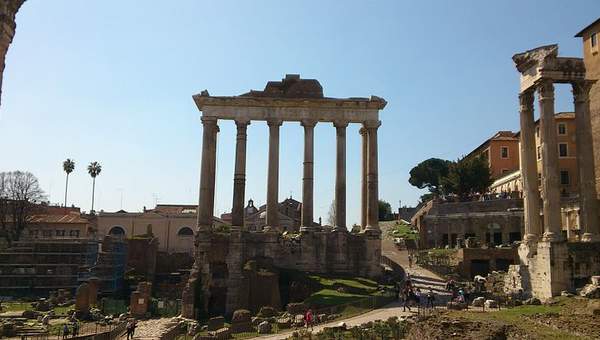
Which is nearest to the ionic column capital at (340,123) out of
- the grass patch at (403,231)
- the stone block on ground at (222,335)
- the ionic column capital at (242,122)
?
the ionic column capital at (242,122)

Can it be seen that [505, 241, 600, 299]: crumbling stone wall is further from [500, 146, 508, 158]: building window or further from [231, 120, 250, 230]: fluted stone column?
[500, 146, 508, 158]: building window

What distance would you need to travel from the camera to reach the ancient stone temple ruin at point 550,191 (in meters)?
22.5

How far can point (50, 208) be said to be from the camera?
73.9m

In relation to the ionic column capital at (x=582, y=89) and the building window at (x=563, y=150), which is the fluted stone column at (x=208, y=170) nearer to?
the ionic column capital at (x=582, y=89)

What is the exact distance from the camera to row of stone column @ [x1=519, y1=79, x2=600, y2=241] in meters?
23.9

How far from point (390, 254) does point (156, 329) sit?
2249 cm

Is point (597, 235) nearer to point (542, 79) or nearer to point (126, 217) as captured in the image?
point (542, 79)

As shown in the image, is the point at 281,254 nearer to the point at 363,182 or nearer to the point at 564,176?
the point at 363,182

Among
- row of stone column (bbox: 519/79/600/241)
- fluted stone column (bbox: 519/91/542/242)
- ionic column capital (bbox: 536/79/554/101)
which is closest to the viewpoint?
row of stone column (bbox: 519/79/600/241)

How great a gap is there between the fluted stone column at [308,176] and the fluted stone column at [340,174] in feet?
4.67

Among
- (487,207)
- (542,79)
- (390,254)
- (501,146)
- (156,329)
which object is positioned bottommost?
(156,329)

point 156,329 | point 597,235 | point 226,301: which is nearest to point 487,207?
point 597,235

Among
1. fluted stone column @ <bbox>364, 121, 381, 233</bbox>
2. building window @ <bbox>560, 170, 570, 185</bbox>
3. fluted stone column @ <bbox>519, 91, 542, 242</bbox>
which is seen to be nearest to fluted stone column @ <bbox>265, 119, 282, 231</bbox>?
fluted stone column @ <bbox>364, 121, 381, 233</bbox>

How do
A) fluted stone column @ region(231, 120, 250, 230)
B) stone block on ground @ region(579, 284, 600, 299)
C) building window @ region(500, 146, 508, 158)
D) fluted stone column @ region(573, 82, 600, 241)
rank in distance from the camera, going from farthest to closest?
building window @ region(500, 146, 508, 158) < fluted stone column @ region(231, 120, 250, 230) < fluted stone column @ region(573, 82, 600, 241) < stone block on ground @ region(579, 284, 600, 299)
